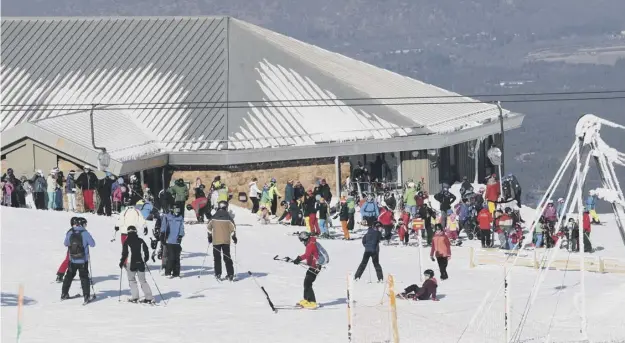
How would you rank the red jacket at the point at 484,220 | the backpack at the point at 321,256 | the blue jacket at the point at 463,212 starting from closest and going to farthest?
the backpack at the point at 321,256, the red jacket at the point at 484,220, the blue jacket at the point at 463,212

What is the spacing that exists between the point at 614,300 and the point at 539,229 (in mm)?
6543

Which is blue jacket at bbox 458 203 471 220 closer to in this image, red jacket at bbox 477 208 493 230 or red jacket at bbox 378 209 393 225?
red jacket at bbox 477 208 493 230

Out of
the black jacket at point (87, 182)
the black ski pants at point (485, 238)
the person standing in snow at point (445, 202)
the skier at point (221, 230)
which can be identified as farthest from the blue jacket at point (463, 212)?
the skier at point (221, 230)

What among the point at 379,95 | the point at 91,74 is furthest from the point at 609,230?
the point at 91,74

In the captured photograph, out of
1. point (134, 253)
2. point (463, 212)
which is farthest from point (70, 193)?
point (134, 253)

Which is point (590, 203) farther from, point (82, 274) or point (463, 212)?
point (82, 274)

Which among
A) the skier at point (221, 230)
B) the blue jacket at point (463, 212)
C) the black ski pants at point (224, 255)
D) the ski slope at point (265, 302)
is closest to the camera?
the ski slope at point (265, 302)

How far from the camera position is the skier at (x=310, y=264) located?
26.7 m

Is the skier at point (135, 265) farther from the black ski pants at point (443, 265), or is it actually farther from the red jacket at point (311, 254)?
the black ski pants at point (443, 265)

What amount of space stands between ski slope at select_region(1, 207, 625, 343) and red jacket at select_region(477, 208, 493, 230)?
859 mm

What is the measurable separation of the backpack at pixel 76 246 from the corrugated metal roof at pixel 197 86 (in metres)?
20.8

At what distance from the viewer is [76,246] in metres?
26.2

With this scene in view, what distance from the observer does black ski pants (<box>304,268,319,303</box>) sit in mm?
26703

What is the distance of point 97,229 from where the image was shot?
34188mm
